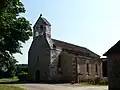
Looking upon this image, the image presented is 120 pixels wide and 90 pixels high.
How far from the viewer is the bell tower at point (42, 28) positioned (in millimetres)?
46891

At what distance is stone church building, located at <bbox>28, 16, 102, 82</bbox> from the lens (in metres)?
45.6

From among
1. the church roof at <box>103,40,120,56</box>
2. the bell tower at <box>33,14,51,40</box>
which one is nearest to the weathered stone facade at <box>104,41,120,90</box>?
the church roof at <box>103,40,120,56</box>

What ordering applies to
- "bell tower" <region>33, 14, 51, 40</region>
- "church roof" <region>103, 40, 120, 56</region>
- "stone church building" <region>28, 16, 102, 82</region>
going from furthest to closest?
1. "bell tower" <region>33, 14, 51, 40</region>
2. "stone church building" <region>28, 16, 102, 82</region>
3. "church roof" <region>103, 40, 120, 56</region>

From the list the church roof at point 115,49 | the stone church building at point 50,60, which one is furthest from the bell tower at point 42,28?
the church roof at point 115,49

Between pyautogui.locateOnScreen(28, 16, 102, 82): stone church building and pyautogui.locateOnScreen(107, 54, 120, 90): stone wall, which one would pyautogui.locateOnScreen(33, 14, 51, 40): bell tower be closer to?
pyautogui.locateOnScreen(28, 16, 102, 82): stone church building

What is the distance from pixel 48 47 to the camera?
45719 millimetres

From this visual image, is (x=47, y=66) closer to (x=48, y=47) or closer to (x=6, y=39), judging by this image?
(x=48, y=47)

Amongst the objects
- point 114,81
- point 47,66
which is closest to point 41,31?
point 47,66


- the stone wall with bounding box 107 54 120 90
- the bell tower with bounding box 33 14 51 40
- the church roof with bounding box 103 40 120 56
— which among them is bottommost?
the stone wall with bounding box 107 54 120 90

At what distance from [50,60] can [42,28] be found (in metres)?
6.76

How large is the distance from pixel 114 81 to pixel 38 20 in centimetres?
2593

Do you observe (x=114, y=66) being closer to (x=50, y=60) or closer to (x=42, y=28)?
(x=50, y=60)

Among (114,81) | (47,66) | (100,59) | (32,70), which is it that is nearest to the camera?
(114,81)

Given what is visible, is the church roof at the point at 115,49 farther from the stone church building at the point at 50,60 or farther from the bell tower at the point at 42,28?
the bell tower at the point at 42,28
